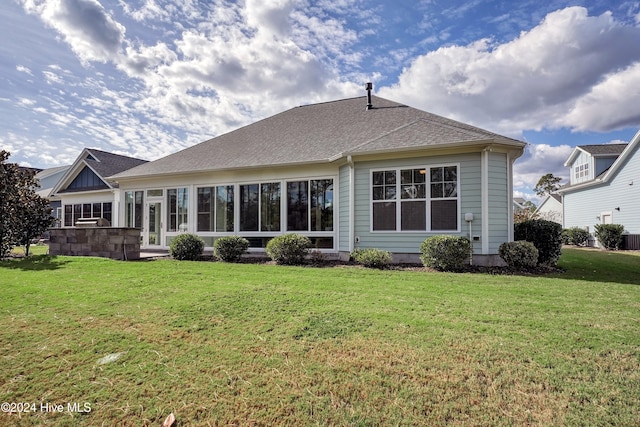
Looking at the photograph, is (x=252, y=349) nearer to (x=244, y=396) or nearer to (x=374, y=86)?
(x=244, y=396)

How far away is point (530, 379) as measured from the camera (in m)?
2.66

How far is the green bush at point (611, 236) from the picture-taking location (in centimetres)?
1642

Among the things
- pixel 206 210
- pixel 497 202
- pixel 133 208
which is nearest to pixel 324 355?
pixel 497 202

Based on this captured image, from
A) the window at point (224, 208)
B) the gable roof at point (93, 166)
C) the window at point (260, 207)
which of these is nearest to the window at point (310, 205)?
the window at point (260, 207)

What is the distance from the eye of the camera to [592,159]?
2098 cm

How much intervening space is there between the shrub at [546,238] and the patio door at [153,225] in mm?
13921

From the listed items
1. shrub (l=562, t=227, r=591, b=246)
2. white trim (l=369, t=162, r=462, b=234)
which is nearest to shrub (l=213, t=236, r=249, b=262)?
white trim (l=369, t=162, r=462, b=234)

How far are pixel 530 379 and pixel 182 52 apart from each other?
13517 millimetres

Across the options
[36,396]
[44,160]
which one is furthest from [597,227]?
[44,160]

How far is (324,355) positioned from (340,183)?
26.1 ft

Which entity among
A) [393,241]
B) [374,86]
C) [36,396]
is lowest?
[36,396]

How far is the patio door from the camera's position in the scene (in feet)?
45.3

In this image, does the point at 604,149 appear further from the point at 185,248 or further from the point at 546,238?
the point at 185,248

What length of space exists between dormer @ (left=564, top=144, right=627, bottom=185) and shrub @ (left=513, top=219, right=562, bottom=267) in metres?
16.8
